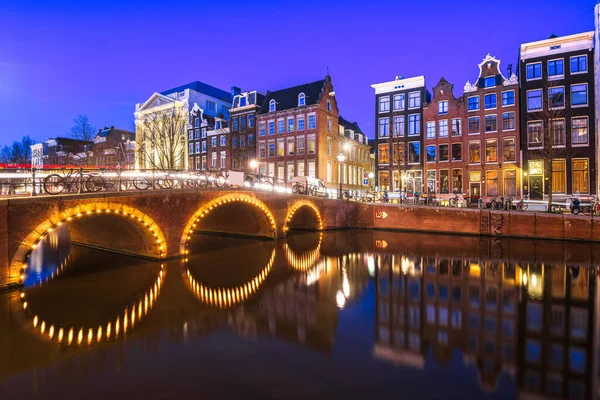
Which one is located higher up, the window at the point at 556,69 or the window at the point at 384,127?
the window at the point at 556,69

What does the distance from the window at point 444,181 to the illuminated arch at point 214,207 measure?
21.6 meters

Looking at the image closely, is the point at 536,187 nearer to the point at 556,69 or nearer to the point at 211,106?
the point at 556,69

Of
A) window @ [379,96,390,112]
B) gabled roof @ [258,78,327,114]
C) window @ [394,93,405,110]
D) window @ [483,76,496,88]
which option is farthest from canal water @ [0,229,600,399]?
gabled roof @ [258,78,327,114]

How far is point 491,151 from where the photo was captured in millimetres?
33781

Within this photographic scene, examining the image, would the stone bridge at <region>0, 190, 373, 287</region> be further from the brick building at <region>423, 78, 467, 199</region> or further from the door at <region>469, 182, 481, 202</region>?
the door at <region>469, 182, 481, 202</region>

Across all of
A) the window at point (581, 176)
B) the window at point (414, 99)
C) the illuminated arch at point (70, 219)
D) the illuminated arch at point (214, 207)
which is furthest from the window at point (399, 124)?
the illuminated arch at point (70, 219)

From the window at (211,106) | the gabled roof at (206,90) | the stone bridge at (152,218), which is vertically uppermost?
the gabled roof at (206,90)

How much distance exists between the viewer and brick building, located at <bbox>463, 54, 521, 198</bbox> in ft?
107

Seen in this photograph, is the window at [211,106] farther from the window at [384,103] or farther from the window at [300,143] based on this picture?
the window at [384,103]

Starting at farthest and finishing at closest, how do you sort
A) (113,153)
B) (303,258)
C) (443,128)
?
(113,153) < (443,128) < (303,258)

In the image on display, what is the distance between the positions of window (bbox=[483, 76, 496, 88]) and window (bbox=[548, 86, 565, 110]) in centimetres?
482

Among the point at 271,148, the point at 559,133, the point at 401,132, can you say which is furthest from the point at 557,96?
the point at 271,148

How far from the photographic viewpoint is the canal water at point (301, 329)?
264 inches

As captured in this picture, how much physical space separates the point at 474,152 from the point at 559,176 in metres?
7.45
